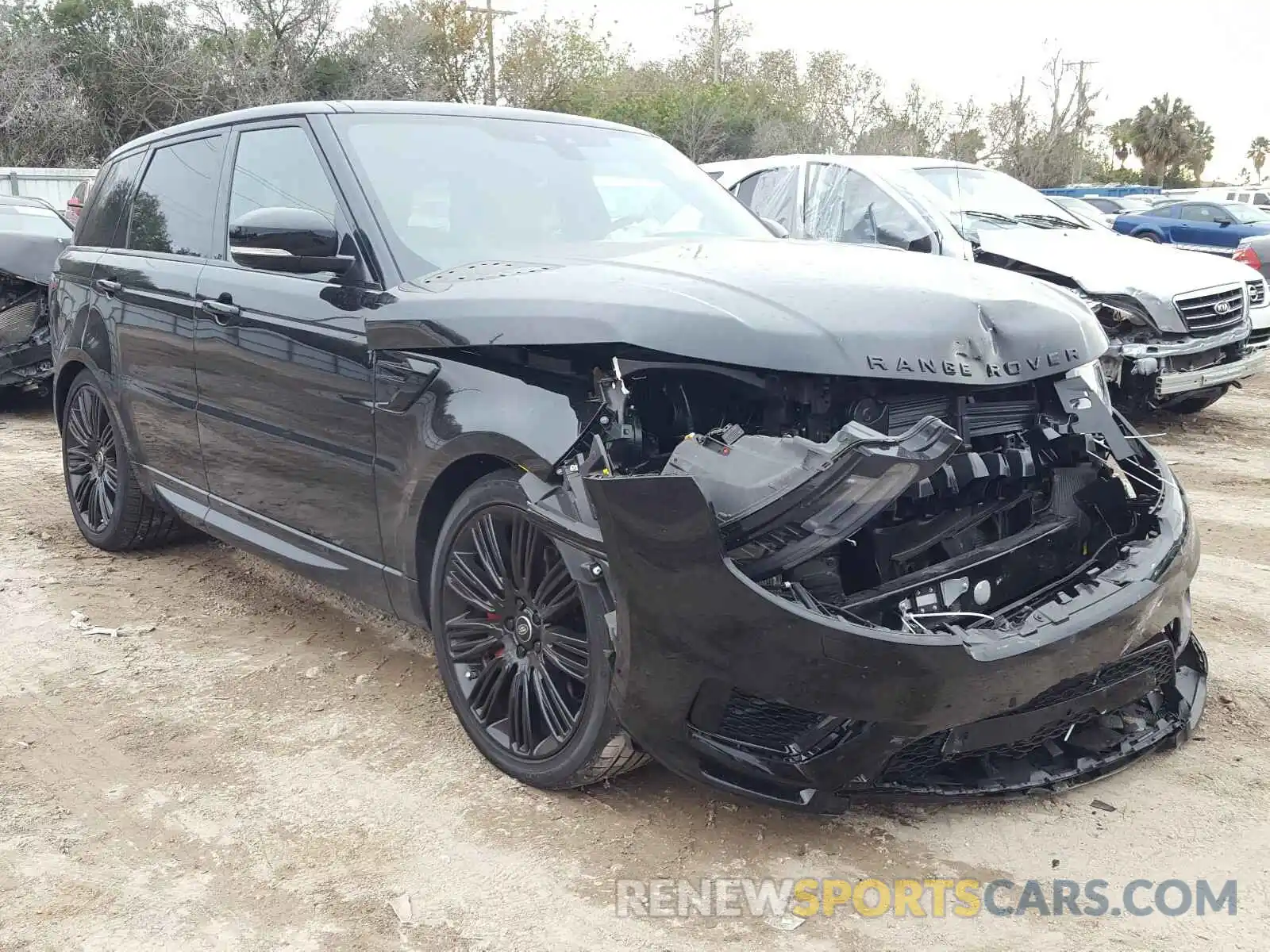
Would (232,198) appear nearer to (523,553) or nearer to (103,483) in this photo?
(103,483)

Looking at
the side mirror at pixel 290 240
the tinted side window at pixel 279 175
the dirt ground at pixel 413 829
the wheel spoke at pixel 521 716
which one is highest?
the tinted side window at pixel 279 175

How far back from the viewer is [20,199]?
385 inches

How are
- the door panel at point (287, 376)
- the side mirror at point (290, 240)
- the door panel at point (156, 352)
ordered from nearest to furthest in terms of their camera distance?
the side mirror at point (290, 240) → the door panel at point (287, 376) → the door panel at point (156, 352)

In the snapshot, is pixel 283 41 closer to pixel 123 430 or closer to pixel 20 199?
pixel 20 199

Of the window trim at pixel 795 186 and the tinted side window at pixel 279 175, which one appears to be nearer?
the tinted side window at pixel 279 175

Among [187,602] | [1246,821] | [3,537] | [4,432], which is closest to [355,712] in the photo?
[187,602]

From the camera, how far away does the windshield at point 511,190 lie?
3471mm

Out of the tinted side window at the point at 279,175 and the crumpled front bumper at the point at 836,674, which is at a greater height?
the tinted side window at the point at 279,175

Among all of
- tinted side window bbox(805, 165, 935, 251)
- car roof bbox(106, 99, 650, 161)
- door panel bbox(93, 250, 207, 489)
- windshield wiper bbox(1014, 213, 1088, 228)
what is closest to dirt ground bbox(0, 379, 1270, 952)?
door panel bbox(93, 250, 207, 489)

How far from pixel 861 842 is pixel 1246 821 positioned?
96 cm

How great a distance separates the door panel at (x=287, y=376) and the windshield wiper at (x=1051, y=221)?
6079mm

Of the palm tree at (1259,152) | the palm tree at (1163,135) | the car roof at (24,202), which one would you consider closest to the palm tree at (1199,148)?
the palm tree at (1163,135)

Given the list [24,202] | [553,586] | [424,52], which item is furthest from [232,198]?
[424,52]

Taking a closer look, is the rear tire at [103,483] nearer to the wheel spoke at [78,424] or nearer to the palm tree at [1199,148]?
the wheel spoke at [78,424]
